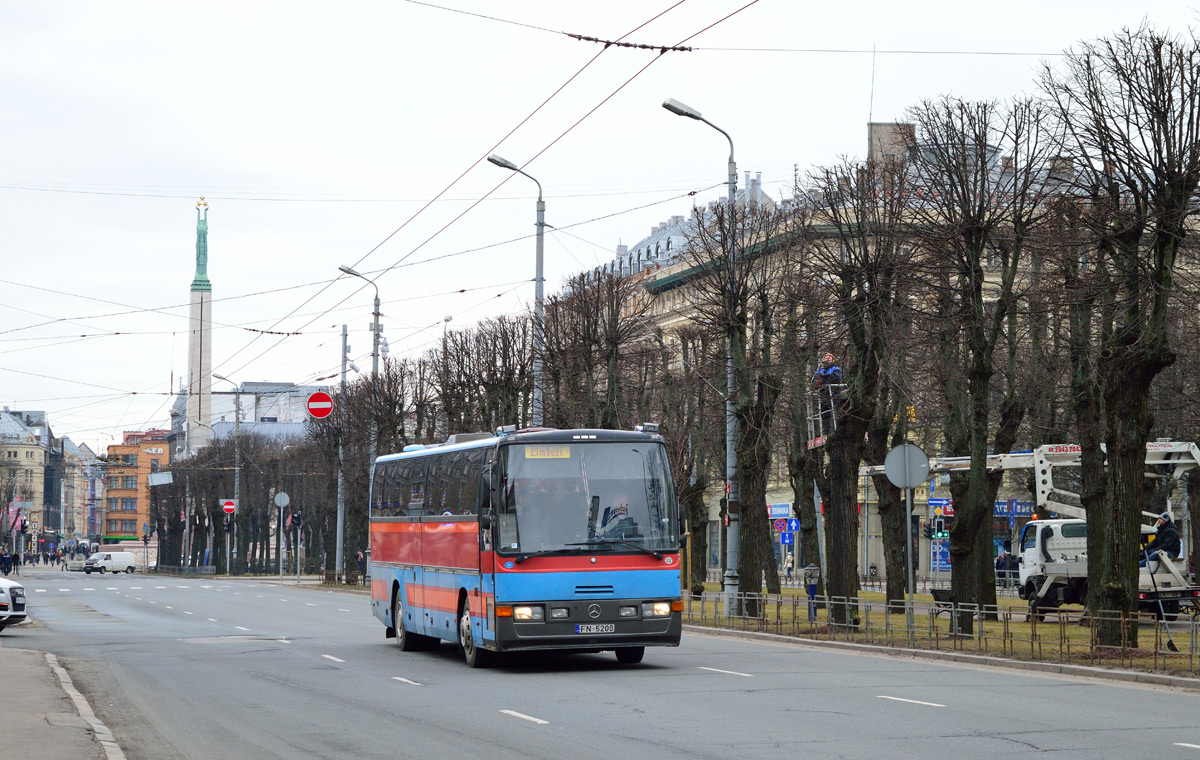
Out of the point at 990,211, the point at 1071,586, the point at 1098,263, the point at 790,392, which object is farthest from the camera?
the point at 790,392

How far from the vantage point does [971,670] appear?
20188 mm

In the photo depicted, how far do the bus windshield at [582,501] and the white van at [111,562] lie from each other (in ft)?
286

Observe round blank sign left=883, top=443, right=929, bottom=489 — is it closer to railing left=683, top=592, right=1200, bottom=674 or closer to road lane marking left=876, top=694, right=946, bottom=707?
railing left=683, top=592, right=1200, bottom=674

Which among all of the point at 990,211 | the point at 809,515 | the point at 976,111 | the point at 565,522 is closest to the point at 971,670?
the point at 565,522

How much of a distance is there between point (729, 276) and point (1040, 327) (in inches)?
294

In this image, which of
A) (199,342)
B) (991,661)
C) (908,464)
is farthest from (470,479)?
(199,342)

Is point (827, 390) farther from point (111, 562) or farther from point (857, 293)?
point (111, 562)

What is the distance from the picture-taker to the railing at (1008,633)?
1945 centimetres

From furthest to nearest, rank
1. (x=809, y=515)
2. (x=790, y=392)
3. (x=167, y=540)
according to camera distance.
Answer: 1. (x=167, y=540)
2. (x=809, y=515)
3. (x=790, y=392)

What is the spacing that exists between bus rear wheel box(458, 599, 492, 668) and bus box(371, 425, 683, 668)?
0.02 metres

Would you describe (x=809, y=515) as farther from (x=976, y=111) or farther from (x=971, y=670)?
(x=971, y=670)

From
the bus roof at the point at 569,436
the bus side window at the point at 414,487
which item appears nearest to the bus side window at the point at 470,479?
the bus roof at the point at 569,436

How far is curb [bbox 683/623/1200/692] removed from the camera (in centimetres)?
1786

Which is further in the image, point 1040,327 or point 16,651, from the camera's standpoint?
point 1040,327
